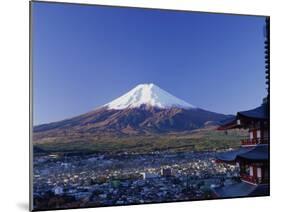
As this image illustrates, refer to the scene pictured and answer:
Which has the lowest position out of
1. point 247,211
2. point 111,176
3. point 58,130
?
point 247,211

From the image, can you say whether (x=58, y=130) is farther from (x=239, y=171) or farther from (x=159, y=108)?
(x=239, y=171)

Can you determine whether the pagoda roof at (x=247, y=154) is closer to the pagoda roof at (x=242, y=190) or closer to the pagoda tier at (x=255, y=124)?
the pagoda tier at (x=255, y=124)

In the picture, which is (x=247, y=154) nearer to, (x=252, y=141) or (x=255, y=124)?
→ (x=252, y=141)

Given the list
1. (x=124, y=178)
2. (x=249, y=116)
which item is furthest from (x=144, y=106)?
(x=249, y=116)

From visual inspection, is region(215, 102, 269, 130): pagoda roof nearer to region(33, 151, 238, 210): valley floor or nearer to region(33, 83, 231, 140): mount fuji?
region(33, 83, 231, 140): mount fuji

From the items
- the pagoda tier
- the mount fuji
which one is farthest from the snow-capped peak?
the pagoda tier

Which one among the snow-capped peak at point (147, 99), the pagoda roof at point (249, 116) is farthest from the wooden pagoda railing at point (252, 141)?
the snow-capped peak at point (147, 99)
